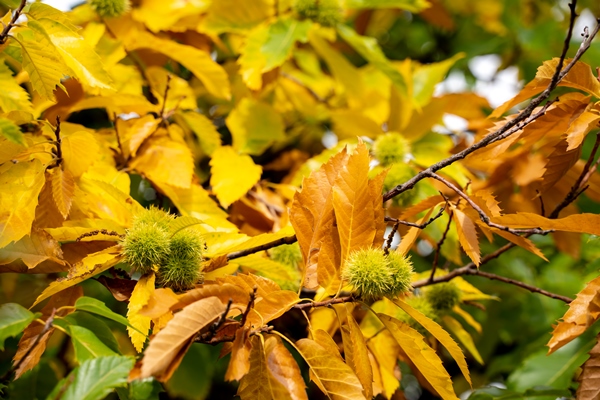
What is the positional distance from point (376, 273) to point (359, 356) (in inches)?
5.1

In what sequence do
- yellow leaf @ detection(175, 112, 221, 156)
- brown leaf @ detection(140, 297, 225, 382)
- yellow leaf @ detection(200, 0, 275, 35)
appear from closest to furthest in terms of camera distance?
1. brown leaf @ detection(140, 297, 225, 382)
2. yellow leaf @ detection(175, 112, 221, 156)
3. yellow leaf @ detection(200, 0, 275, 35)

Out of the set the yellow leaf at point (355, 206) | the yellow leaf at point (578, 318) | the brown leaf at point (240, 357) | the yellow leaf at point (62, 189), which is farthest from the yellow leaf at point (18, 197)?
the yellow leaf at point (578, 318)

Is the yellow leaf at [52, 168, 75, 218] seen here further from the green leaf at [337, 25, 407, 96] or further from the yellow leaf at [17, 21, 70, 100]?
the green leaf at [337, 25, 407, 96]

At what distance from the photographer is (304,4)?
1.47 meters

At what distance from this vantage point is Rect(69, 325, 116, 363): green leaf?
0.75 meters

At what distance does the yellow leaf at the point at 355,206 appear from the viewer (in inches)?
35.4

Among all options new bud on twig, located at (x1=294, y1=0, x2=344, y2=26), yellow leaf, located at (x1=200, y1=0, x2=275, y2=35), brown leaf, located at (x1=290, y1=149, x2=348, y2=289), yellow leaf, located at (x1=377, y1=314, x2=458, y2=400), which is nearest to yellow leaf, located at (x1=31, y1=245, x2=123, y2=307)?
brown leaf, located at (x1=290, y1=149, x2=348, y2=289)

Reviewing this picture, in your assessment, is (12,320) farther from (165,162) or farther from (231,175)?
(231,175)

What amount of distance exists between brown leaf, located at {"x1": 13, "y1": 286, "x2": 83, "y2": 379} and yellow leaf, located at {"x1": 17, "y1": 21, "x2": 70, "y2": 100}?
1.03 ft

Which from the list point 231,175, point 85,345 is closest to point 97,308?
point 85,345

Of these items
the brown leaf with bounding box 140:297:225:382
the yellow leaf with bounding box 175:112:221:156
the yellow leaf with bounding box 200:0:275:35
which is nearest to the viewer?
the brown leaf with bounding box 140:297:225:382

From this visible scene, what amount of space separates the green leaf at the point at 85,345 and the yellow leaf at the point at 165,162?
0.37 m

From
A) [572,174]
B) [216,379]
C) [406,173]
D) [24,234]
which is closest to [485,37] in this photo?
[572,174]

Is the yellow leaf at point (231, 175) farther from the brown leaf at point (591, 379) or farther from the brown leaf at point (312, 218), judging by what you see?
the brown leaf at point (591, 379)
